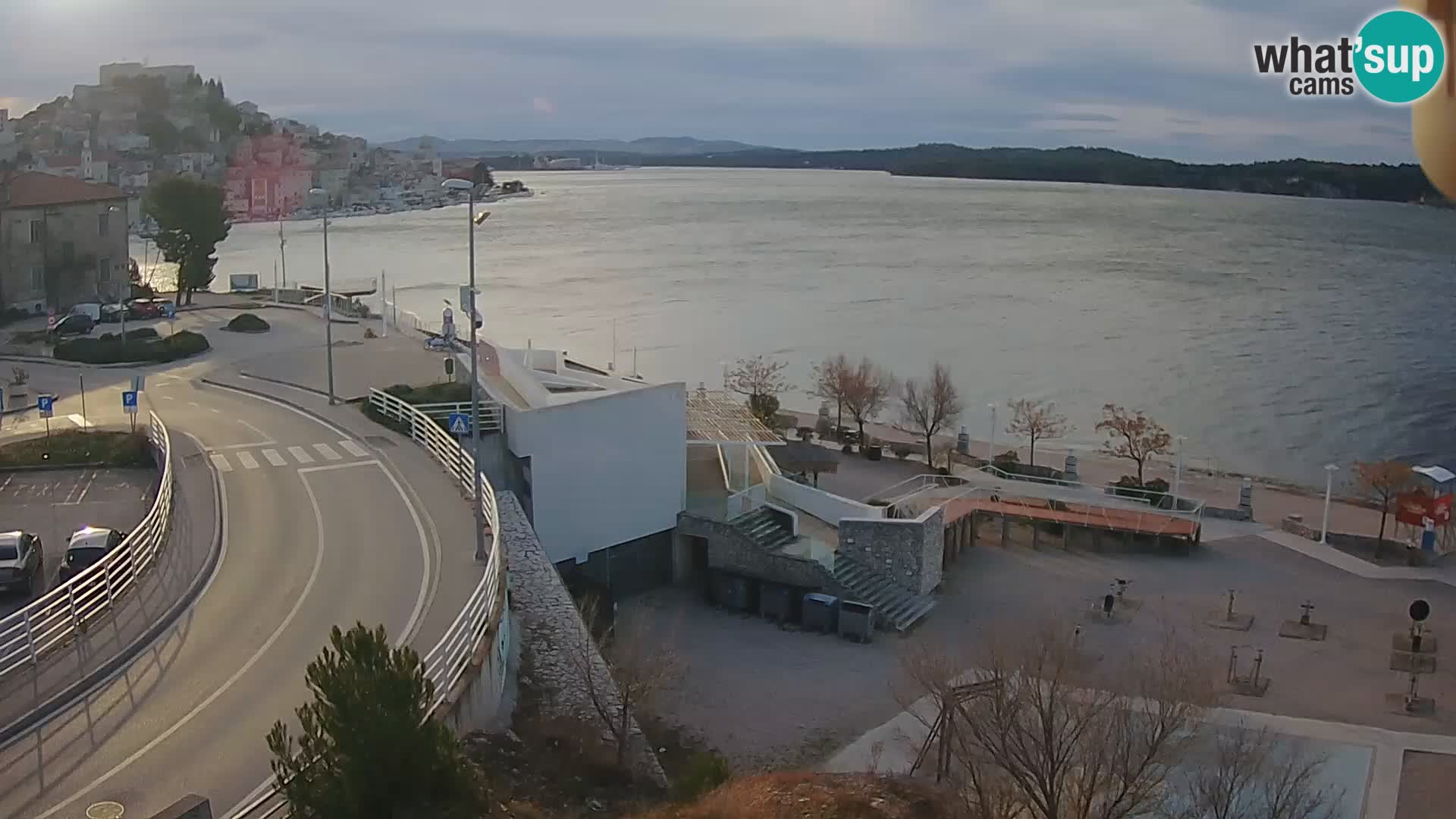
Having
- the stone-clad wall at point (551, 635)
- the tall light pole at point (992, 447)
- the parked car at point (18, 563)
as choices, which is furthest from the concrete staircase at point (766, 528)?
the parked car at point (18, 563)

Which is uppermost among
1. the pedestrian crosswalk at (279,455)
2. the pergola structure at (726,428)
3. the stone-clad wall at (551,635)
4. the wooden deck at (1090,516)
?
the pedestrian crosswalk at (279,455)

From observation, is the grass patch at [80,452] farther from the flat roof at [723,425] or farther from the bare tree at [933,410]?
the bare tree at [933,410]

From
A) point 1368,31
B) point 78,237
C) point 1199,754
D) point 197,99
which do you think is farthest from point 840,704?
point 197,99

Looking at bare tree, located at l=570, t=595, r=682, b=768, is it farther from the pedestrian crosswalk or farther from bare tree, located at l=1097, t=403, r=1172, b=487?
bare tree, located at l=1097, t=403, r=1172, b=487

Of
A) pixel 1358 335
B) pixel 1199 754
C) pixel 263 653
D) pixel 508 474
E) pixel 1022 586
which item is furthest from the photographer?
pixel 1358 335

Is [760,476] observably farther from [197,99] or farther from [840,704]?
[197,99]

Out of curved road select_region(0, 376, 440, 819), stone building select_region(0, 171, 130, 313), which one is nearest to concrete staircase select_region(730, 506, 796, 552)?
curved road select_region(0, 376, 440, 819)
